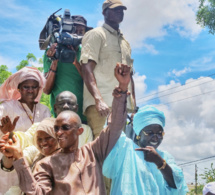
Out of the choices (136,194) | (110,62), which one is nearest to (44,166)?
(136,194)

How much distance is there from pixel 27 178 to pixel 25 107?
5.43 feet

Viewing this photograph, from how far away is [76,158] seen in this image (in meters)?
2.82

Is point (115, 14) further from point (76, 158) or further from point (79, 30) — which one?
point (76, 158)

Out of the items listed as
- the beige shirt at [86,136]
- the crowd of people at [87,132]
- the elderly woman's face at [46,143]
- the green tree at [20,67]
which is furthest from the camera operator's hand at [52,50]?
the green tree at [20,67]

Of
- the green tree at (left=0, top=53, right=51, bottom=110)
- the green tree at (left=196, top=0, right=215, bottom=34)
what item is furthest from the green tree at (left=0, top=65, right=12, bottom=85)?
the green tree at (left=196, top=0, right=215, bottom=34)

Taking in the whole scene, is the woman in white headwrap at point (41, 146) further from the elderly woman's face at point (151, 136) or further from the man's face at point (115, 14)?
the man's face at point (115, 14)

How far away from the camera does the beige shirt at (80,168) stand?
2.67 meters

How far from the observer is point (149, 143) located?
371 centimetres

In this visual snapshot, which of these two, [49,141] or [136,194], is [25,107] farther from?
[136,194]

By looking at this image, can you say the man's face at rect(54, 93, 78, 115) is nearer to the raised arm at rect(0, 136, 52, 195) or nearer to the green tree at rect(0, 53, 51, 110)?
the raised arm at rect(0, 136, 52, 195)

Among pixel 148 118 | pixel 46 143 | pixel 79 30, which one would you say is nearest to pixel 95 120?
pixel 148 118

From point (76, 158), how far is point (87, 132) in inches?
49.3

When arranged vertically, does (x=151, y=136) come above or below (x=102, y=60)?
below

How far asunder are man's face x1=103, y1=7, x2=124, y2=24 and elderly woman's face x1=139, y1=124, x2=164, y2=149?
5.26 feet
